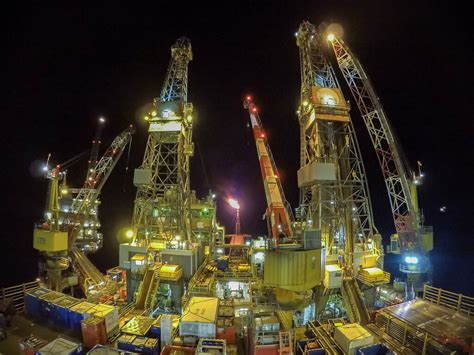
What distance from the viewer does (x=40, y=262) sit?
4150 centimetres

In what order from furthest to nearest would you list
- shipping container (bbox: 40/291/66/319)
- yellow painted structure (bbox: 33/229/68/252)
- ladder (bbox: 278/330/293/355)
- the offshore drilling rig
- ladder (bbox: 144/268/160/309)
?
yellow painted structure (bbox: 33/229/68/252), ladder (bbox: 144/268/160/309), shipping container (bbox: 40/291/66/319), the offshore drilling rig, ladder (bbox: 278/330/293/355)

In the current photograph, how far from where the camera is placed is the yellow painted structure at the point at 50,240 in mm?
35469

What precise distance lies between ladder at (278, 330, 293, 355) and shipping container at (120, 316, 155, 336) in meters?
9.45

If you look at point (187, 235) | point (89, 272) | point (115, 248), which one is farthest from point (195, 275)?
point (115, 248)

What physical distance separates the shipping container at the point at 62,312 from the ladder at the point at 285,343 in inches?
638

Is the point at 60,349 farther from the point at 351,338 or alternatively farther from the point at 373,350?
the point at 373,350

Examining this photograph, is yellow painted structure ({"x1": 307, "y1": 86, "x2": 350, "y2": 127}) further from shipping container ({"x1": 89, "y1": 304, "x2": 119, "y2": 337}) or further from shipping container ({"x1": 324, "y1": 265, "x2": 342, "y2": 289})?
shipping container ({"x1": 89, "y1": 304, "x2": 119, "y2": 337})

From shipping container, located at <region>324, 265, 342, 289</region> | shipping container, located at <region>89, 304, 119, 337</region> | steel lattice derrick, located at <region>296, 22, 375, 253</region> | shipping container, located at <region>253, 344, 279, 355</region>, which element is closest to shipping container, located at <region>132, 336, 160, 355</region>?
shipping container, located at <region>89, 304, 119, 337</region>

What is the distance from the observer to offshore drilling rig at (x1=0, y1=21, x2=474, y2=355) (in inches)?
682

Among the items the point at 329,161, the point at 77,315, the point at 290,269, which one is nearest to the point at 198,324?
the point at 290,269

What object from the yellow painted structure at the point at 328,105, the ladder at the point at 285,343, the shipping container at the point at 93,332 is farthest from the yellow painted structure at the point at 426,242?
the shipping container at the point at 93,332

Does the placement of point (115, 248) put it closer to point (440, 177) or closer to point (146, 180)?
point (146, 180)

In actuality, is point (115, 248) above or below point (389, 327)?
below

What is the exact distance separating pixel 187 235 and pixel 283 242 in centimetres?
1601
